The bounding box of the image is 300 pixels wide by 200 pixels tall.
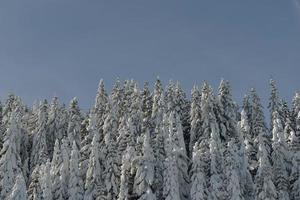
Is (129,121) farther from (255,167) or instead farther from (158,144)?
(255,167)

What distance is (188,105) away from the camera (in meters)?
104

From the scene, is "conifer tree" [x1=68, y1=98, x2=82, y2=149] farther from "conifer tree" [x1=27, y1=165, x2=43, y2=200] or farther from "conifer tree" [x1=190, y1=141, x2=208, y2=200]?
"conifer tree" [x1=190, y1=141, x2=208, y2=200]

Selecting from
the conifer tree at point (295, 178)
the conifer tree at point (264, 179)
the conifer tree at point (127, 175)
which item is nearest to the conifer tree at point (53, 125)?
the conifer tree at point (127, 175)

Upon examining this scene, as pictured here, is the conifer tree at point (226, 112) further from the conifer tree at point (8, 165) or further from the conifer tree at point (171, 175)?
the conifer tree at point (8, 165)

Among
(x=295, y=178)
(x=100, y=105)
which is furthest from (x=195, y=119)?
(x=295, y=178)

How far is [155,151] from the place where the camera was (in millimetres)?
82375

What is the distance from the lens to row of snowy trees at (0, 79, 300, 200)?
258 feet

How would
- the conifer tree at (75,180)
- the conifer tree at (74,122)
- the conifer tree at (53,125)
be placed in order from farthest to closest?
1. the conifer tree at (53,125)
2. the conifer tree at (74,122)
3. the conifer tree at (75,180)

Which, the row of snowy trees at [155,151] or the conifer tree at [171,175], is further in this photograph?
the row of snowy trees at [155,151]

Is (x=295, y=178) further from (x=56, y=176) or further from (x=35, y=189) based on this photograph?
(x=35, y=189)

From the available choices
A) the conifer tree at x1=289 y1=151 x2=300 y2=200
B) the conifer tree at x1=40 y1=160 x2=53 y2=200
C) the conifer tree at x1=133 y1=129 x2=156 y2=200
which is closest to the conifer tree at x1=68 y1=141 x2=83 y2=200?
the conifer tree at x1=40 y1=160 x2=53 y2=200

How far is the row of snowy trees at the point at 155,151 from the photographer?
78.5m

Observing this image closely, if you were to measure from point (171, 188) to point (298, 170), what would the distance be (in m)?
20.8

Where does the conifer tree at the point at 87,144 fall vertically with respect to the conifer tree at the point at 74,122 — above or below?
below
